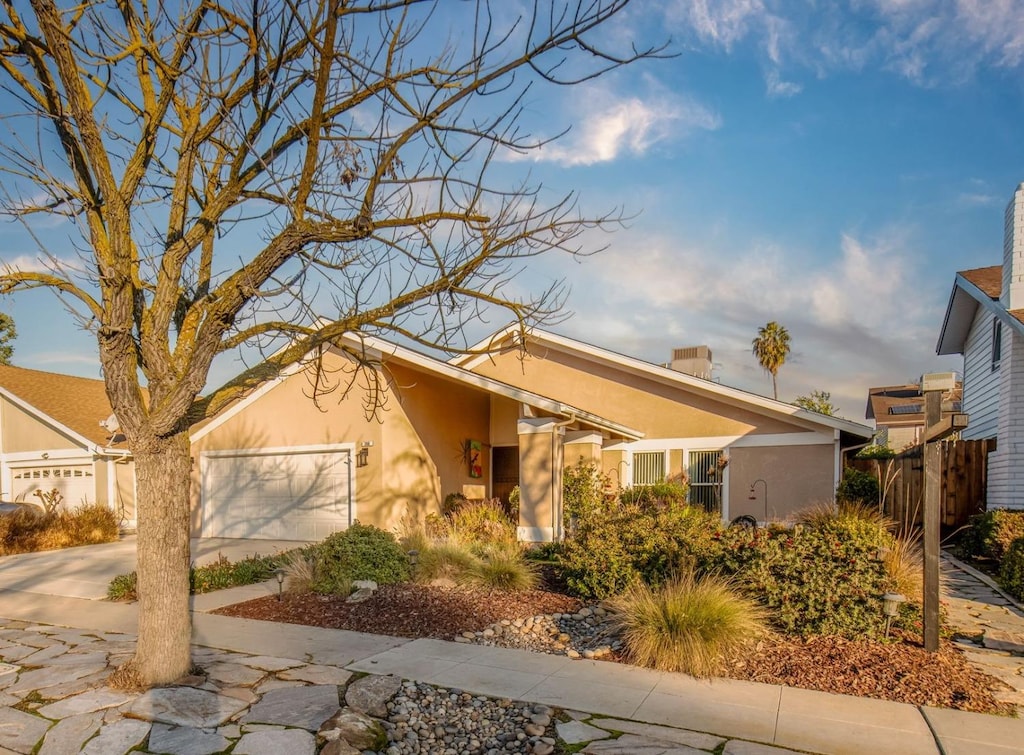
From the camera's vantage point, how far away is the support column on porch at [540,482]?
12.4m

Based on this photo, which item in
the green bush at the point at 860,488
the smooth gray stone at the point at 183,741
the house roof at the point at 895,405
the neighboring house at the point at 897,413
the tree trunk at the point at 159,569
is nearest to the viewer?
the smooth gray stone at the point at 183,741

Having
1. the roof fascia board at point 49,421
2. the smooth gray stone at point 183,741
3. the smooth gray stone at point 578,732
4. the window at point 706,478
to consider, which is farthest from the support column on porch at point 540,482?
the roof fascia board at point 49,421

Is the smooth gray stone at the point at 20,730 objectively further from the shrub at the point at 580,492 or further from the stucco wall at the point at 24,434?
the stucco wall at the point at 24,434

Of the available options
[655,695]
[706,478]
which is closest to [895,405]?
[706,478]

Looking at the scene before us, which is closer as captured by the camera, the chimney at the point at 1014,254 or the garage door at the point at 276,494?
the chimney at the point at 1014,254

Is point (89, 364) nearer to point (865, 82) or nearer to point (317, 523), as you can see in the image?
point (317, 523)

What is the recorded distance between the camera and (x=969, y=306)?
16.2m

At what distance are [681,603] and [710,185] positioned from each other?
631 centimetres

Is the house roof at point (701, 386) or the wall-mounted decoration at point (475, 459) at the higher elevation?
the house roof at point (701, 386)

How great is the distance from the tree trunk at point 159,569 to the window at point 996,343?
15.6 m

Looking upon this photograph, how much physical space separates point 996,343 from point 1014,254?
2.65 meters

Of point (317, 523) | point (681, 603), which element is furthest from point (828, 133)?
point (317, 523)

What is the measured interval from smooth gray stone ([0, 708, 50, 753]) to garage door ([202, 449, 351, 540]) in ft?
30.2

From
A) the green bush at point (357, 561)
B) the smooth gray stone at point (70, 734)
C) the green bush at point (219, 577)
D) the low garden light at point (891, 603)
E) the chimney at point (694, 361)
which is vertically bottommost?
the green bush at point (219, 577)
